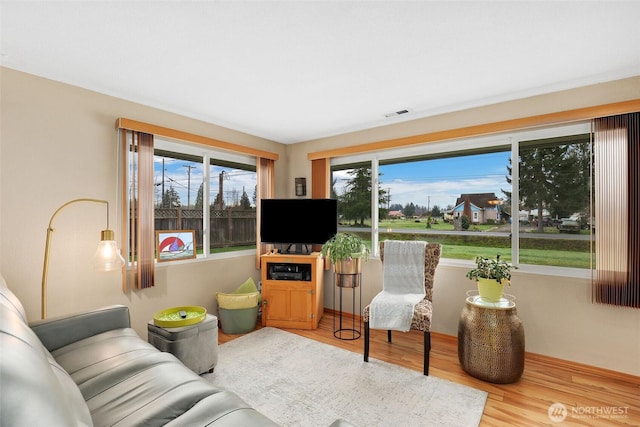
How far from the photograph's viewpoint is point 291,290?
3.84 m

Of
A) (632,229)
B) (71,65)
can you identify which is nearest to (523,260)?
(632,229)

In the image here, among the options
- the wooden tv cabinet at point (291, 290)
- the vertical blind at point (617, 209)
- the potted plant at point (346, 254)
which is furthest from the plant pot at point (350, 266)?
the vertical blind at point (617, 209)

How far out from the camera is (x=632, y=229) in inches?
98.4

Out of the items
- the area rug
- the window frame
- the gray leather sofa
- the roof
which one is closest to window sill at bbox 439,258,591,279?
the window frame

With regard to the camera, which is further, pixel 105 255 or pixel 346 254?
pixel 346 254

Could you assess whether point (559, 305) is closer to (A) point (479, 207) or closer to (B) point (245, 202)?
(A) point (479, 207)

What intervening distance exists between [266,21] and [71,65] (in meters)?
1.70

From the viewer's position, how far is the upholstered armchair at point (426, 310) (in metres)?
2.70

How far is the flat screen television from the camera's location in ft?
13.1

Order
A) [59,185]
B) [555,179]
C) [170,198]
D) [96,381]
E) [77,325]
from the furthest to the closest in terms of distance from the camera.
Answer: [170,198] → [555,179] → [59,185] → [77,325] → [96,381]

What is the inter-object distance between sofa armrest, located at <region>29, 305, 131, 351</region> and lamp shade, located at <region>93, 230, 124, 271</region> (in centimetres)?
32

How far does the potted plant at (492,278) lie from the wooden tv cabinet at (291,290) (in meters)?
1.84

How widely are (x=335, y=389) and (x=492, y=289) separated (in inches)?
61.6

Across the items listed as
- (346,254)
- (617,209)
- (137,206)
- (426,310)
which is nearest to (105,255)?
(137,206)
